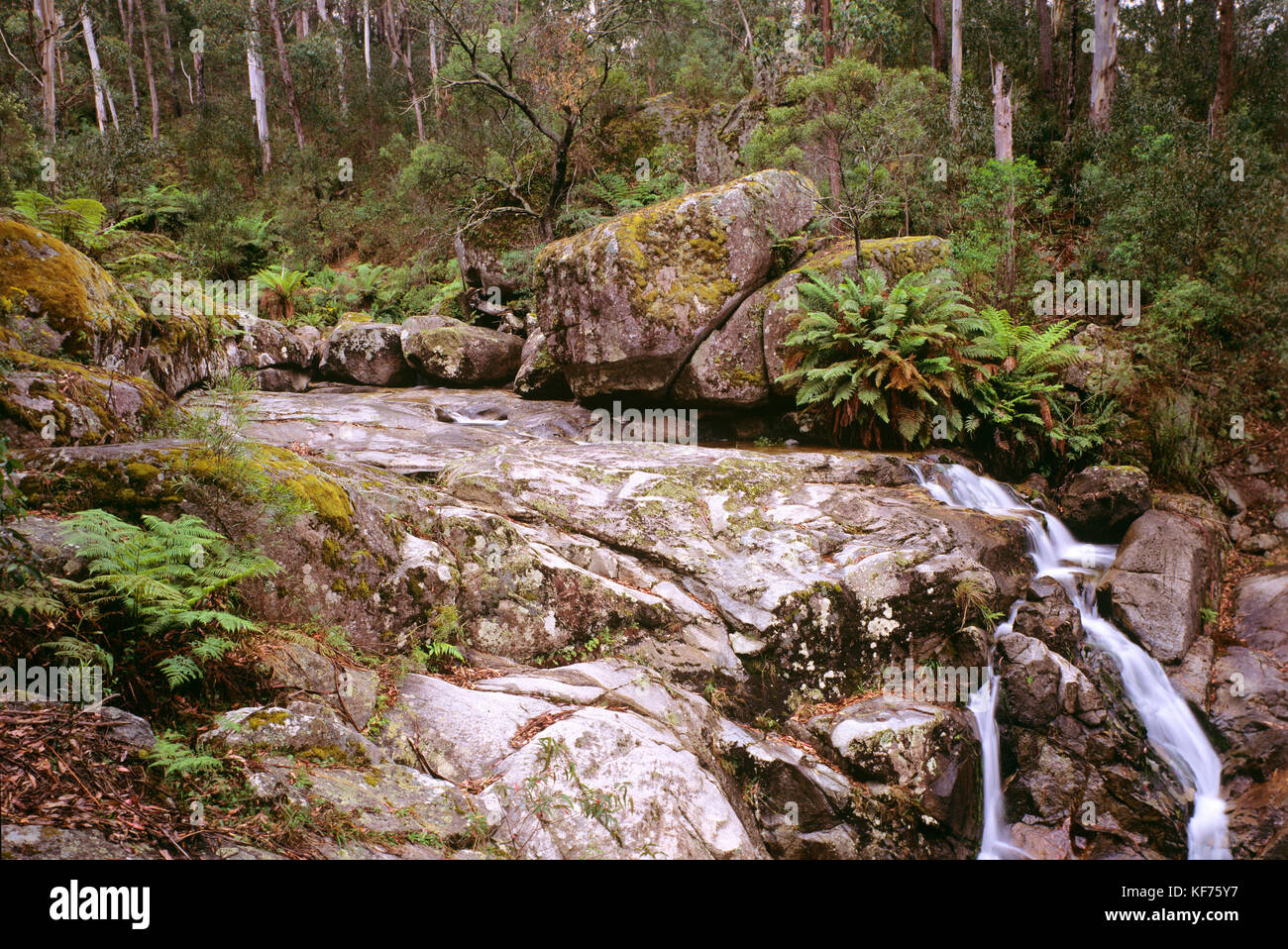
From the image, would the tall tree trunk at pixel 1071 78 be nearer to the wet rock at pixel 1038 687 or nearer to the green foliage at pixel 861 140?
the green foliage at pixel 861 140

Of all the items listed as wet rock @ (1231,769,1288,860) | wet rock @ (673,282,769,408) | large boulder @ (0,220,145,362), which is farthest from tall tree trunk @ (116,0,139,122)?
wet rock @ (1231,769,1288,860)

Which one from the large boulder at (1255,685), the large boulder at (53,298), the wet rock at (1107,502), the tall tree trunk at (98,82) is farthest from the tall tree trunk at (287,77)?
the large boulder at (1255,685)

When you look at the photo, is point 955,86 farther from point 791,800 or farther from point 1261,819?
point 791,800

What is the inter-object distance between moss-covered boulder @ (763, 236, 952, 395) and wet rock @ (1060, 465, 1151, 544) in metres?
4.00

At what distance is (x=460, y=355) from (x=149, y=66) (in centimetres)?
2718

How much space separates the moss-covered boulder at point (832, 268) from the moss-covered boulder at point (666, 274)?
0.47 meters

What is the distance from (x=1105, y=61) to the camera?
15125 millimetres

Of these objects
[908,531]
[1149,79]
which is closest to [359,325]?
[908,531]

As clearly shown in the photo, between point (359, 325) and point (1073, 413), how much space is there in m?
13.6

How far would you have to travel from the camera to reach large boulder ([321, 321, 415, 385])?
1437 cm

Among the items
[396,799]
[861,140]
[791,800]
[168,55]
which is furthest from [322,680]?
[168,55]

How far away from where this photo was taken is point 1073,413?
9.56 meters
